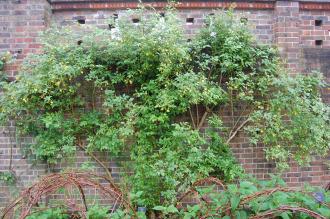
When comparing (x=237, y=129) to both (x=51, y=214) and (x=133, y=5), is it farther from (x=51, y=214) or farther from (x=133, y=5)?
(x=51, y=214)

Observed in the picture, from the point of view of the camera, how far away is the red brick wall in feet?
19.0

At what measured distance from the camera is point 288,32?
6.05 m

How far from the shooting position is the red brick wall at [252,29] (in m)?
5.80

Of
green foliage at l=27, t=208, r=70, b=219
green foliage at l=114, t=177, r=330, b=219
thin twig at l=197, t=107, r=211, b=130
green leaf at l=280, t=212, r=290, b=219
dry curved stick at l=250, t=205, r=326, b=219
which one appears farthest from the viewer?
thin twig at l=197, t=107, r=211, b=130

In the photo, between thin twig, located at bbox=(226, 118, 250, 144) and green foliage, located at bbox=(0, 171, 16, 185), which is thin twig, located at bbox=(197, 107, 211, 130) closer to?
thin twig, located at bbox=(226, 118, 250, 144)

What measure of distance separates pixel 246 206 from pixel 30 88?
3.70m

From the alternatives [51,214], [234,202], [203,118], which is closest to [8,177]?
[51,214]

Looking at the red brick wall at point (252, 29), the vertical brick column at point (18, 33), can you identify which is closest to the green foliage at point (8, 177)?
the red brick wall at point (252, 29)

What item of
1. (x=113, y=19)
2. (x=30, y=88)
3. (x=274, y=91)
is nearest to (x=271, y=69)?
(x=274, y=91)

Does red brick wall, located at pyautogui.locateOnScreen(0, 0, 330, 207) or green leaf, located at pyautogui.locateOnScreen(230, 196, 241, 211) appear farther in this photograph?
red brick wall, located at pyautogui.locateOnScreen(0, 0, 330, 207)

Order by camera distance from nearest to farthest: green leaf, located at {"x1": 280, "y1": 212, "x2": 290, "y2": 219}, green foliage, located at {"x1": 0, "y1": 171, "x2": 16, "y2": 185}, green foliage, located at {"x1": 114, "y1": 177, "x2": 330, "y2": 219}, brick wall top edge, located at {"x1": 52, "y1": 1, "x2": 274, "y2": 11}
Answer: green leaf, located at {"x1": 280, "y1": 212, "x2": 290, "y2": 219} < green foliage, located at {"x1": 114, "y1": 177, "x2": 330, "y2": 219} < green foliage, located at {"x1": 0, "y1": 171, "x2": 16, "y2": 185} < brick wall top edge, located at {"x1": 52, "y1": 1, "x2": 274, "y2": 11}

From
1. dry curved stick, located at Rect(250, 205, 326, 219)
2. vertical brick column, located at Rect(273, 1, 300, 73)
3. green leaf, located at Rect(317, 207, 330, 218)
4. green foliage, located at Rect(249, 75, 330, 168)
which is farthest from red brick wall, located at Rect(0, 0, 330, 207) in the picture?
dry curved stick, located at Rect(250, 205, 326, 219)

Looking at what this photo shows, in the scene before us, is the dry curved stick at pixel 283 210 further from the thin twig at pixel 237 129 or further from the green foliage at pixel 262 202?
the thin twig at pixel 237 129

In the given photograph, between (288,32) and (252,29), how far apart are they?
23.0 inches
